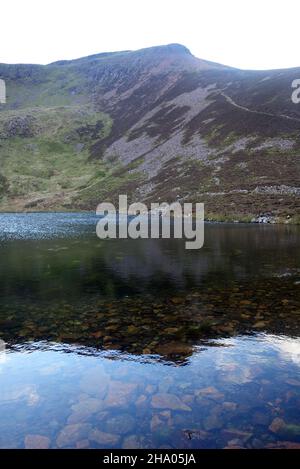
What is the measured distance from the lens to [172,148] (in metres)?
116

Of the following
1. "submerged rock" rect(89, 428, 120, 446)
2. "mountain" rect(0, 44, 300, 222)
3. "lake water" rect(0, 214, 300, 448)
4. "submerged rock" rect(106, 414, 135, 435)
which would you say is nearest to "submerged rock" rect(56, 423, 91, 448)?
"lake water" rect(0, 214, 300, 448)

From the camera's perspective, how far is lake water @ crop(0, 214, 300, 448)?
846 cm

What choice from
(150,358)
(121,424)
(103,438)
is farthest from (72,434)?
(150,358)

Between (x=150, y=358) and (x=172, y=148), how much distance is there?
108 meters

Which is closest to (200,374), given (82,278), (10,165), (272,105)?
(82,278)

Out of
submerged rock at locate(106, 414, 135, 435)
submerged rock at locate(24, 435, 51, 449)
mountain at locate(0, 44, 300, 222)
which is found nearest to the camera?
submerged rock at locate(24, 435, 51, 449)

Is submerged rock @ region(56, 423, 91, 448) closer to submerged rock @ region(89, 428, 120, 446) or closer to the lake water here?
the lake water

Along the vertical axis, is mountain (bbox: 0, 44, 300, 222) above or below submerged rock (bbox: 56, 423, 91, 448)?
above

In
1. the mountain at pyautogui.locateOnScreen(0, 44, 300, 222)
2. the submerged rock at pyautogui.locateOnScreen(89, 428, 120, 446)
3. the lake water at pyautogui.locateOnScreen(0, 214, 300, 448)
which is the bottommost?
the submerged rock at pyautogui.locateOnScreen(89, 428, 120, 446)

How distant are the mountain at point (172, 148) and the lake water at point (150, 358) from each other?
1769 inches

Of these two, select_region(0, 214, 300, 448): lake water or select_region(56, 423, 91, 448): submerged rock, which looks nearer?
select_region(56, 423, 91, 448): submerged rock

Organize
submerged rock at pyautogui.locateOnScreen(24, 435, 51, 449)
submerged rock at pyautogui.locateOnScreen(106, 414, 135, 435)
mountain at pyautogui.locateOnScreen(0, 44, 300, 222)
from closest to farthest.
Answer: submerged rock at pyautogui.locateOnScreen(24, 435, 51, 449) < submerged rock at pyautogui.locateOnScreen(106, 414, 135, 435) < mountain at pyautogui.locateOnScreen(0, 44, 300, 222)

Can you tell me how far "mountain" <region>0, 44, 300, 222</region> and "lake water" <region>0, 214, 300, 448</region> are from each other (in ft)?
147

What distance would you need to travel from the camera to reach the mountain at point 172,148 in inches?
3184
